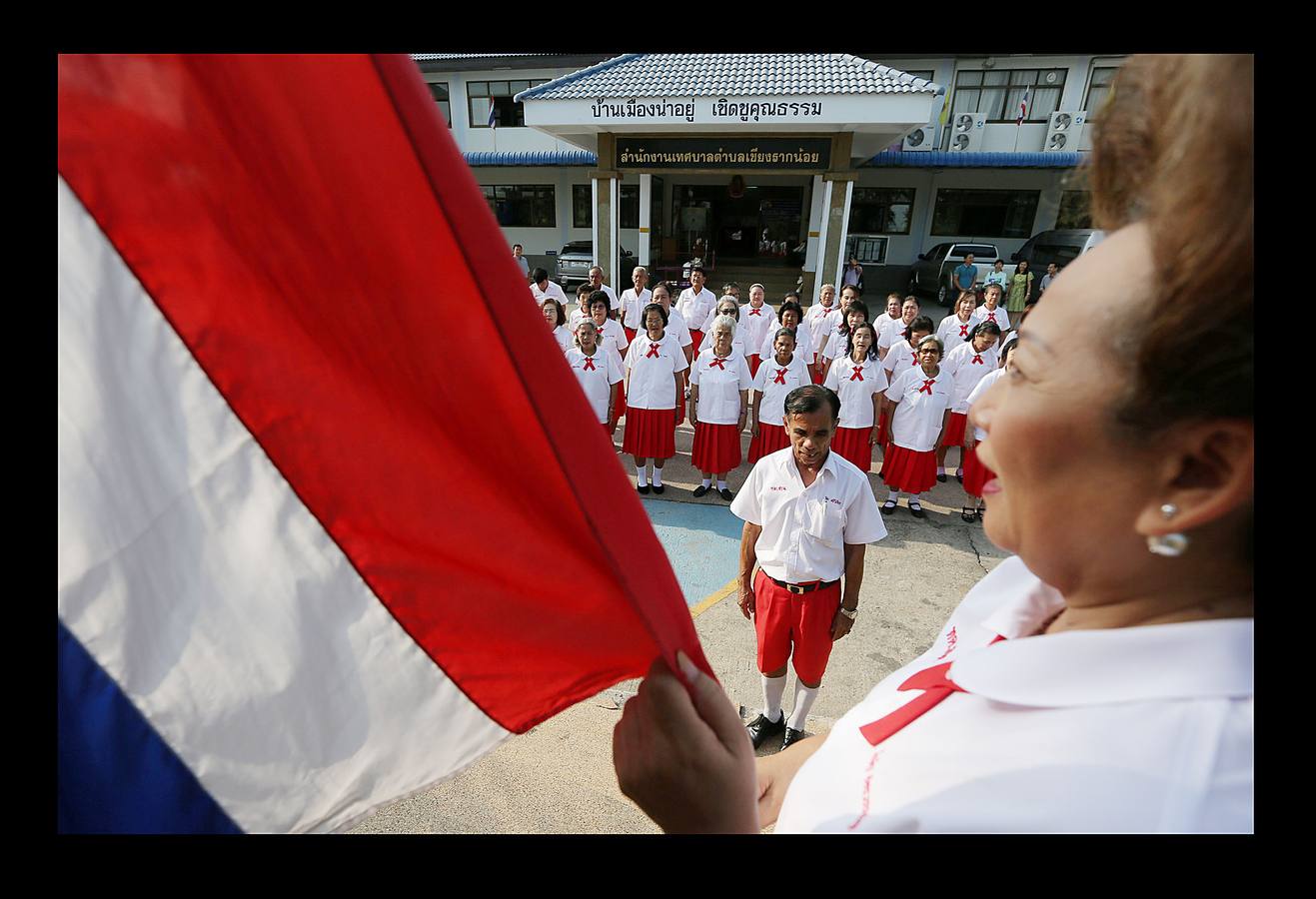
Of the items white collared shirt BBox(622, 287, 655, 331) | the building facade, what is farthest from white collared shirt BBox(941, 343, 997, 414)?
the building facade

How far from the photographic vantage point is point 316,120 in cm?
90

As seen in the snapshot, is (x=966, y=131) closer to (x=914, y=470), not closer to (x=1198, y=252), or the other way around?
(x=914, y=470)

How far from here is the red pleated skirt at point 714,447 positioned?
20.6 feet

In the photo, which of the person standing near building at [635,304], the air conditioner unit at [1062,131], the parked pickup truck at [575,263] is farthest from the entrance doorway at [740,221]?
the person standing near building at [635,304]

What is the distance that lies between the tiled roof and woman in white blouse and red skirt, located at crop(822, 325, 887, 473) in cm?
716

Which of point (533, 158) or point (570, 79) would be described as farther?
point (533, 158)

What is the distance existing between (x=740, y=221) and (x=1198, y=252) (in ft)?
84.5

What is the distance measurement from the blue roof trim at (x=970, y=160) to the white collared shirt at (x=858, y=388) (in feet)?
54.0

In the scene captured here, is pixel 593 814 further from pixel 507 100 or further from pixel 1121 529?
pixel 507 100

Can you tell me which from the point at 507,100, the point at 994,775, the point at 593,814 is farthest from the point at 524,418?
the point at 507,100

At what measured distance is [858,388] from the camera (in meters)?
6.04

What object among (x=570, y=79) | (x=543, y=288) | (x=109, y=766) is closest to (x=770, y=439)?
(x=543, y=288)

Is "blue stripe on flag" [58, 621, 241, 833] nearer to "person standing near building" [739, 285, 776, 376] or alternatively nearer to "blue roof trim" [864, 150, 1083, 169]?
"person standing near building" [739, 285, 776, 376]

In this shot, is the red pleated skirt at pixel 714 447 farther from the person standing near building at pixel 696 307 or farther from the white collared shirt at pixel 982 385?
the person standing near building at pixel 696 307
